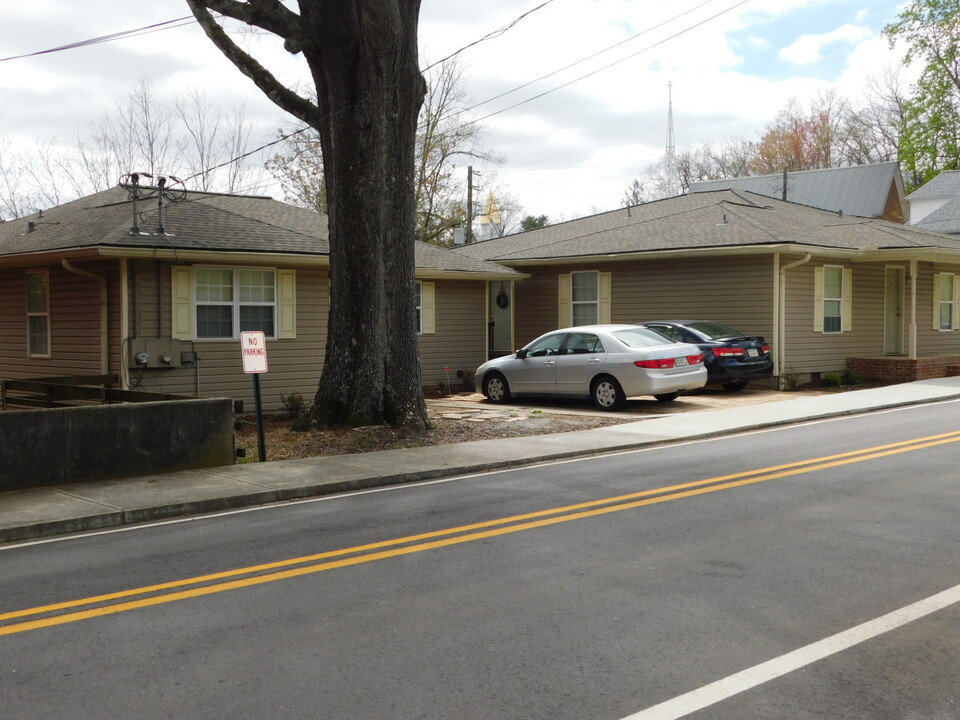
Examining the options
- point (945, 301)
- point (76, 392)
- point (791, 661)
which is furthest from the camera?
point (945, 301)

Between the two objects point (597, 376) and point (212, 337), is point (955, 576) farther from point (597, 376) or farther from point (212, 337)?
point (212, 337)

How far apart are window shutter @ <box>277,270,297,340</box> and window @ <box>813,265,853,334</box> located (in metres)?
12.7

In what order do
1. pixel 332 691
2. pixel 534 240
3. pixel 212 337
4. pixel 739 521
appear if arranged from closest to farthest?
pixel 332 691
pixel 739 521
pixel 212 337
pixel 534 240

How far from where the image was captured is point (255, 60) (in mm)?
14617

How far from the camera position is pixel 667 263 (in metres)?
23.1

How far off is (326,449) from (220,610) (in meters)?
6.91

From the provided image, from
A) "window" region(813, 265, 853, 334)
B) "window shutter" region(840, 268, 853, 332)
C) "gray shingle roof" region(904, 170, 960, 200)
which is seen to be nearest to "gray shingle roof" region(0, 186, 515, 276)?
"window" region(813, 265, 853, 334)

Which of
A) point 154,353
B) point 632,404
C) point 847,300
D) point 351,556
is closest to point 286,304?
point 154,353

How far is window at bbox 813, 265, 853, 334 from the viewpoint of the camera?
886 inches

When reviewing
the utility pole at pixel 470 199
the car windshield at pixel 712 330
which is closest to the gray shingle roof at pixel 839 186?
the utility pole at pixel 470 199

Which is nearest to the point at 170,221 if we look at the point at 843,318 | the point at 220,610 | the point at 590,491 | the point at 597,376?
the point at 597,376

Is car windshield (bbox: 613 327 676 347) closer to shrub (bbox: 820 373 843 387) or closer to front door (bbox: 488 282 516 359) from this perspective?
shrub (bbox: 820 373 843 387)

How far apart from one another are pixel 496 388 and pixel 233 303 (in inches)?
223

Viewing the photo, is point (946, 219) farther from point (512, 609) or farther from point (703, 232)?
point (512, 609)
